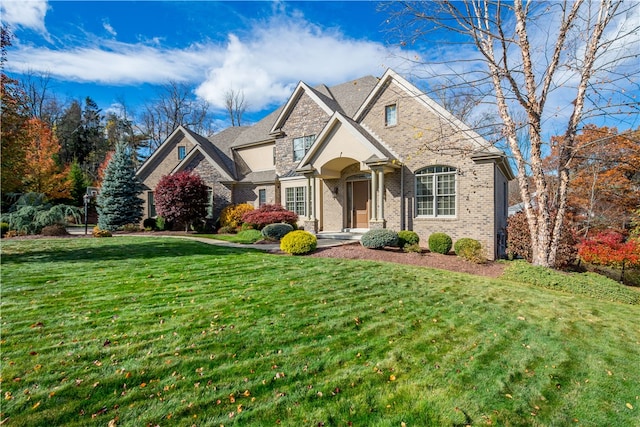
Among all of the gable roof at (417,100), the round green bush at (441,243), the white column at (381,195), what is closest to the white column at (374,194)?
the white column at (381,195)

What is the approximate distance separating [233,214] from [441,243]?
1248 cm

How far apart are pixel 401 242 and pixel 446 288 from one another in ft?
17.6

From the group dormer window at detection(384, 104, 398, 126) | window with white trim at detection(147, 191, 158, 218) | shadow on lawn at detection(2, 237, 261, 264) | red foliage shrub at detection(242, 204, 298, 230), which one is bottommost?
shadow on lawn at detection(2, 237, 261, 264)

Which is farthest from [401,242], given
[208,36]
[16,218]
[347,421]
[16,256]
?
[16,218]

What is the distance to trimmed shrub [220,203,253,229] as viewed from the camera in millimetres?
18281

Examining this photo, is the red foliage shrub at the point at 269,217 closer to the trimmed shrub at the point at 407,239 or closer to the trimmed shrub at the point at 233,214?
the trimmed shrub at the point at 233,214

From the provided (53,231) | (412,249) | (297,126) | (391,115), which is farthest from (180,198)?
(412,249)

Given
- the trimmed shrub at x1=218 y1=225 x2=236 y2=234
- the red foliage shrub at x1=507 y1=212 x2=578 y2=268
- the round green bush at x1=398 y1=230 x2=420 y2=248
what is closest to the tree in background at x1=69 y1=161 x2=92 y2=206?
the trimmed shrub at x1=218 y1=225 x2=236 y2=234

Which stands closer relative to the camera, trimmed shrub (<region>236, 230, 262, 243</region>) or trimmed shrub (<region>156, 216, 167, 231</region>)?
trimmed shrub (<region>236, 230, 262, 243</region>)

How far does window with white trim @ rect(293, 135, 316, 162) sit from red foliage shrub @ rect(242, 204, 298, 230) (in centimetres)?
367

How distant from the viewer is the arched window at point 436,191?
500 inches

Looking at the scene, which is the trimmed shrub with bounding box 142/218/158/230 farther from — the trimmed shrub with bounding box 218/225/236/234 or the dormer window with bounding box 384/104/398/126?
the dormer window with bounding box 384/104/398/126

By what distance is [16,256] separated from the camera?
790 centimetres

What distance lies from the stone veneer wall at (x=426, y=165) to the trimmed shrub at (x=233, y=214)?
8.97 m
